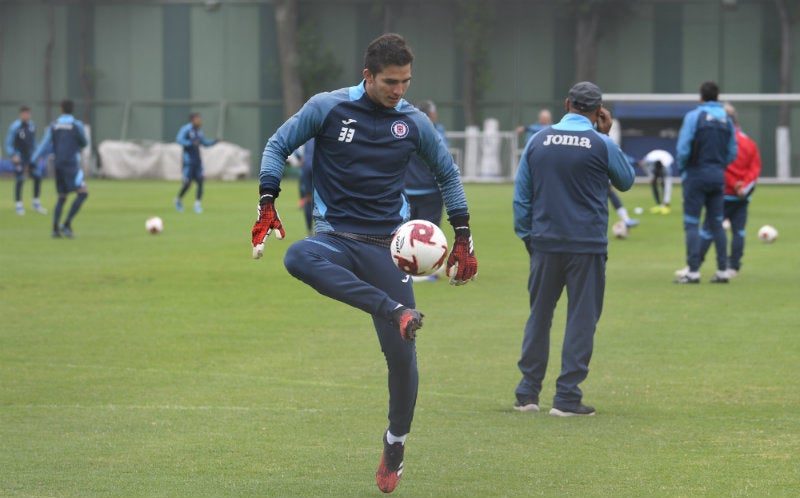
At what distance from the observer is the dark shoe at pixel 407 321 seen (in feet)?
20.6

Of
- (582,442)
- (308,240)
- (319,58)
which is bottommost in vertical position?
(582,442)

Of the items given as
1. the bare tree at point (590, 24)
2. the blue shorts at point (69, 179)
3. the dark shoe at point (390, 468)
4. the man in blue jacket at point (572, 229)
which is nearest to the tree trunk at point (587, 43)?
the bare tree at point (590, 24)

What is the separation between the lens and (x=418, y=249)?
6.60 m

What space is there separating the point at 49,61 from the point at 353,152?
5052cm

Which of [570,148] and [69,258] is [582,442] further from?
[69,258]

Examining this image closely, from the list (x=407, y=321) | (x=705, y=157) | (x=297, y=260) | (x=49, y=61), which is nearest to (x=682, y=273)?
(x=705, y=157)

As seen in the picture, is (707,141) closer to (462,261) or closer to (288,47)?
(462,261)

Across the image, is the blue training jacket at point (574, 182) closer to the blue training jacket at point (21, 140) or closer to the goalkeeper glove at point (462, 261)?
the goalkeeper glove at point (462, 261)

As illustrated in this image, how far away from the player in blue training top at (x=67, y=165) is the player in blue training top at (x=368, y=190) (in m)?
16.6

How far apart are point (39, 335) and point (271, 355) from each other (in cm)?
232

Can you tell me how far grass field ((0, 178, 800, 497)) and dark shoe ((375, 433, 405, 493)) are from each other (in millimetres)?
108

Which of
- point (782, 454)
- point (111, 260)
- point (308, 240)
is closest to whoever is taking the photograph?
point (308, 240)

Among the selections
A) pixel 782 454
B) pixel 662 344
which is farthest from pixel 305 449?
pixel 662 344

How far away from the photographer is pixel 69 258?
64.5 feet
